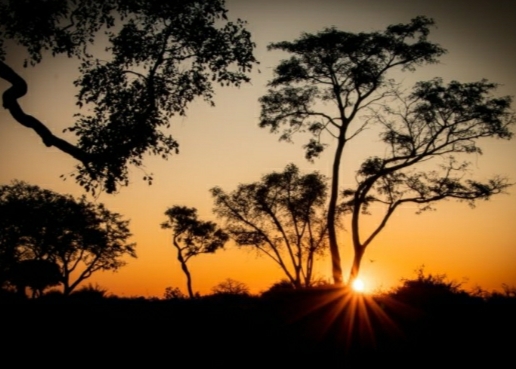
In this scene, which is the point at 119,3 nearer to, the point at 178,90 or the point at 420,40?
the point at 178,90

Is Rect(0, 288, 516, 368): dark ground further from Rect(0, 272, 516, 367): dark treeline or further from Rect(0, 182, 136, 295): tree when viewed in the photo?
Rect(0, 182, 136, 295): tree

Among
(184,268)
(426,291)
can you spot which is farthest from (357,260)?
(184,268)

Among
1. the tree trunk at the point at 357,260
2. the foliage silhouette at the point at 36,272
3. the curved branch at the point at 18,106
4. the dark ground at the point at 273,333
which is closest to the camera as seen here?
the dark ground at the point at 273,333

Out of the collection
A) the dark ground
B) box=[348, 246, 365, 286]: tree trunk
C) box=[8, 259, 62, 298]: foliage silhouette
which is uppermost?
box=[8, 259, 62, 298]: foliage silhouette

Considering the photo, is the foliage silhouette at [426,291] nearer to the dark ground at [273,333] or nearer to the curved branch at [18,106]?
the dark ground at [273,333]

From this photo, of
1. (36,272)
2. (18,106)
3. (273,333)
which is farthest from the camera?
(36,272)

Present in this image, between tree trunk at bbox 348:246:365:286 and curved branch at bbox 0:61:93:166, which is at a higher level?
curved branch at bbox 0:61:93:166

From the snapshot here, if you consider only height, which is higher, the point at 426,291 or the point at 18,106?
the point at 18,106

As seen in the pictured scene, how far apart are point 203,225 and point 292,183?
16.5 meters

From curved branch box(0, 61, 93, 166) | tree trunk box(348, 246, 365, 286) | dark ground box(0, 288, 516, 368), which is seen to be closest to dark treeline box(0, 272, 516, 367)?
dark ground box(0, 288, 516, 368)

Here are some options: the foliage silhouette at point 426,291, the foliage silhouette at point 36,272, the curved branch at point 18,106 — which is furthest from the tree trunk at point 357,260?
the foliage silhouette at point 36,272

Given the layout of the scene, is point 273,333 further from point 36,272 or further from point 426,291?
point 36,272

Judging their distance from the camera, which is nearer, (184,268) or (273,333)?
(273,333)

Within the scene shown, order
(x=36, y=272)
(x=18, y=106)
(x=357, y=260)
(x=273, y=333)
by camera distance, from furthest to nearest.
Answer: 1. (x=36, y=272)
2. (x=357, y=260)
3. (x=18, y=106)
4. (x=273, y=333)
